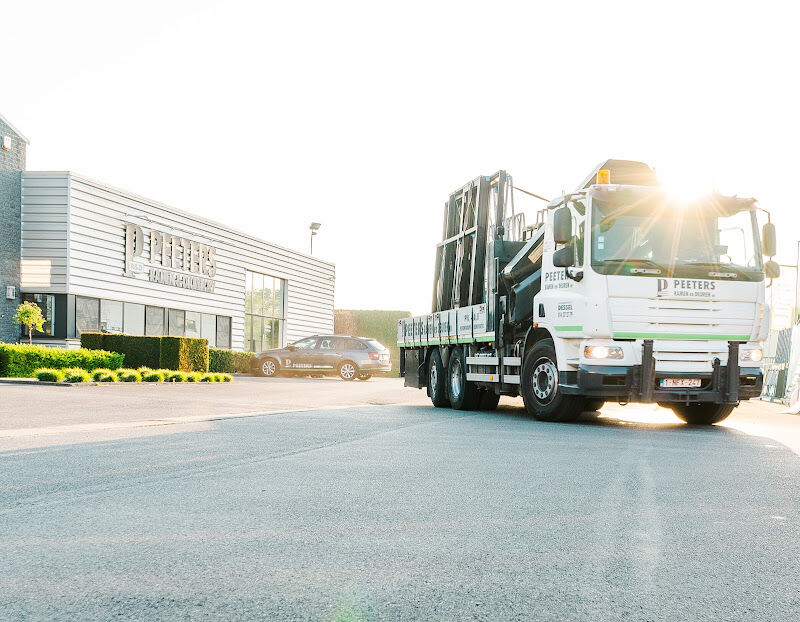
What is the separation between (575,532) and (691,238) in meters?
7.89

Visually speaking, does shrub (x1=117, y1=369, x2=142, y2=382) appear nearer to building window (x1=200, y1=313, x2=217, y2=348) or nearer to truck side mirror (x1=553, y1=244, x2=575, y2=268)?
truck side mirror (x1=553, y1=244, x2=575, y2=268)

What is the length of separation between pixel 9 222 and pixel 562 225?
20.9 meters

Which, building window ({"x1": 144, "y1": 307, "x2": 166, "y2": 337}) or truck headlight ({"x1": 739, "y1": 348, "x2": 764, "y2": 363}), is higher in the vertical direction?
building window ({"x1": 144, "y1": 307, "x2": 166, "y2": 337})

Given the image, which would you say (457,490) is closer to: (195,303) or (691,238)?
(691,238)

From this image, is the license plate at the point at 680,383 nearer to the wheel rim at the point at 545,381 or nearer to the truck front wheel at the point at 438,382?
the wheel rim at the point at 545,381

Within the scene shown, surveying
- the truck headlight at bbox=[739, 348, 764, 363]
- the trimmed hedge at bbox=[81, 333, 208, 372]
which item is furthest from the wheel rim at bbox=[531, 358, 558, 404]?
the trimmed hedge at bbox=[81, 333, 208, 372]

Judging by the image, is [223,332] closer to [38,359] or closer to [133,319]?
[133,319]

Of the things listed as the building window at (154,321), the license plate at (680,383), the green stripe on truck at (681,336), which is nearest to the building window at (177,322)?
the building window at (154,321)

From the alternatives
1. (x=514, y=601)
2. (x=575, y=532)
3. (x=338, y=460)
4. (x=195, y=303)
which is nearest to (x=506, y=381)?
(x=338, y=460)

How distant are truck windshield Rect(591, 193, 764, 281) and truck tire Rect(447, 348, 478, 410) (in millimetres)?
4468

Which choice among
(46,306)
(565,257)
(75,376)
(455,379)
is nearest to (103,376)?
(75,376)

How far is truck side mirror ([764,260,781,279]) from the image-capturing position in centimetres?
1167

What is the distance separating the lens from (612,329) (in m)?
11.2

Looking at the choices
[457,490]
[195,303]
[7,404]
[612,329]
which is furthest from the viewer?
[195,303]
